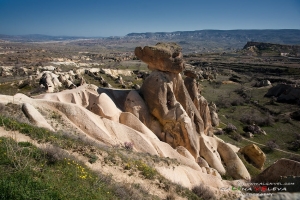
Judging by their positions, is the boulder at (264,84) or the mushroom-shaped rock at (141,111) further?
the boulder at (264,84)

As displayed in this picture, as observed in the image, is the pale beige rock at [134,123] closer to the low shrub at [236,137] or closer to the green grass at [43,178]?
the green grass at [43,178]

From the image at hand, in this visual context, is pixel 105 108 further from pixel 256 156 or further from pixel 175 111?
pixel 256 156

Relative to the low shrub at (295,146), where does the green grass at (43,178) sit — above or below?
above

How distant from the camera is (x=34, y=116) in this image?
11.2 metres

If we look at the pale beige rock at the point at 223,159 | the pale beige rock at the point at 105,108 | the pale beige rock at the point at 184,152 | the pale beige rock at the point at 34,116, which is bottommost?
the pale beige rock at the point at 223,159

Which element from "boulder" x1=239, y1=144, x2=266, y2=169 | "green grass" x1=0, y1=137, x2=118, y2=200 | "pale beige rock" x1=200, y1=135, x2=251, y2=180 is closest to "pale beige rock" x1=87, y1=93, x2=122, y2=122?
"pale beige rock" x1=200, y1=135, x2=251, y2=180

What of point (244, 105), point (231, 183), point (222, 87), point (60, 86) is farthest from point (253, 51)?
point (231, 183)

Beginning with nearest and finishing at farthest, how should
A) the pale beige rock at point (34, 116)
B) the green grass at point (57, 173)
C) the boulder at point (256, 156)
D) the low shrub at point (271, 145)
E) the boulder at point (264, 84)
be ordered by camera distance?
the green grass at point (57, 173) < the pale beige rock at point (34, 116) < the boulder at point (256, 156) < the low shrub at point (271, 145) < the boulder at point (264, 84)

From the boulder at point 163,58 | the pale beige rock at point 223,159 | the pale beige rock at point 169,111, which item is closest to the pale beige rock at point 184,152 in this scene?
the pale beige rock at point 169,111

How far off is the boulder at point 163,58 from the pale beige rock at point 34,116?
Answer: 9387 mm

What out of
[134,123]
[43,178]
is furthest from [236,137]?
[43,178]

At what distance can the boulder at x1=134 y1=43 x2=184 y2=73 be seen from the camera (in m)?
17.8

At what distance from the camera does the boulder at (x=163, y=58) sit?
58.4 ft

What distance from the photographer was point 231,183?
1395 cm
